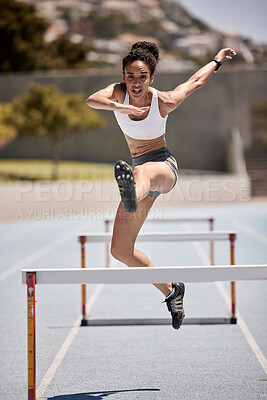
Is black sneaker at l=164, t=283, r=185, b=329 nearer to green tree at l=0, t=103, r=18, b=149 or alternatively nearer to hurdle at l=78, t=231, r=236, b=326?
hurdle at l=78, t=231, r=236, b=326

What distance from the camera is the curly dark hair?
4707mm

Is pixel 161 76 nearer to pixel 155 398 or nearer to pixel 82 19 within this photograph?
pixel 155 398

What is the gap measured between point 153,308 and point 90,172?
28.2m

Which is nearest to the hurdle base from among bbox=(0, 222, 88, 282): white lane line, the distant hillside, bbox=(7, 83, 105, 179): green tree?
bbox=(0, 222, 88, 282): white lane line

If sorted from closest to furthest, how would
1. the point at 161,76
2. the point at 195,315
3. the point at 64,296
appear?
the point at 195,315 < the point at 64,296 < the point at 161,76

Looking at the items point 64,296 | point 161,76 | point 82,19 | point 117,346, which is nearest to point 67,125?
point 161,76

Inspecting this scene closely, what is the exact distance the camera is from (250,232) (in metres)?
16.7

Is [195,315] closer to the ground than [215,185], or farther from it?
closer to the ground

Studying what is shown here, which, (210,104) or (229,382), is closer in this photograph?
(229,382)

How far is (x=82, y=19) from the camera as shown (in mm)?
161250

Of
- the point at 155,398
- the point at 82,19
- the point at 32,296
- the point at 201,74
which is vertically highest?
the point at 82,19

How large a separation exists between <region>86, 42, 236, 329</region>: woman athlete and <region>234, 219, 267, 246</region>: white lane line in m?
9.66

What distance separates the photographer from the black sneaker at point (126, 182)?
14.0ft

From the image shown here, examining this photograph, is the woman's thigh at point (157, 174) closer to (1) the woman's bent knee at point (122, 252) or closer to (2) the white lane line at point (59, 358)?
(1) the woman's bent knee at point (122, 252)
